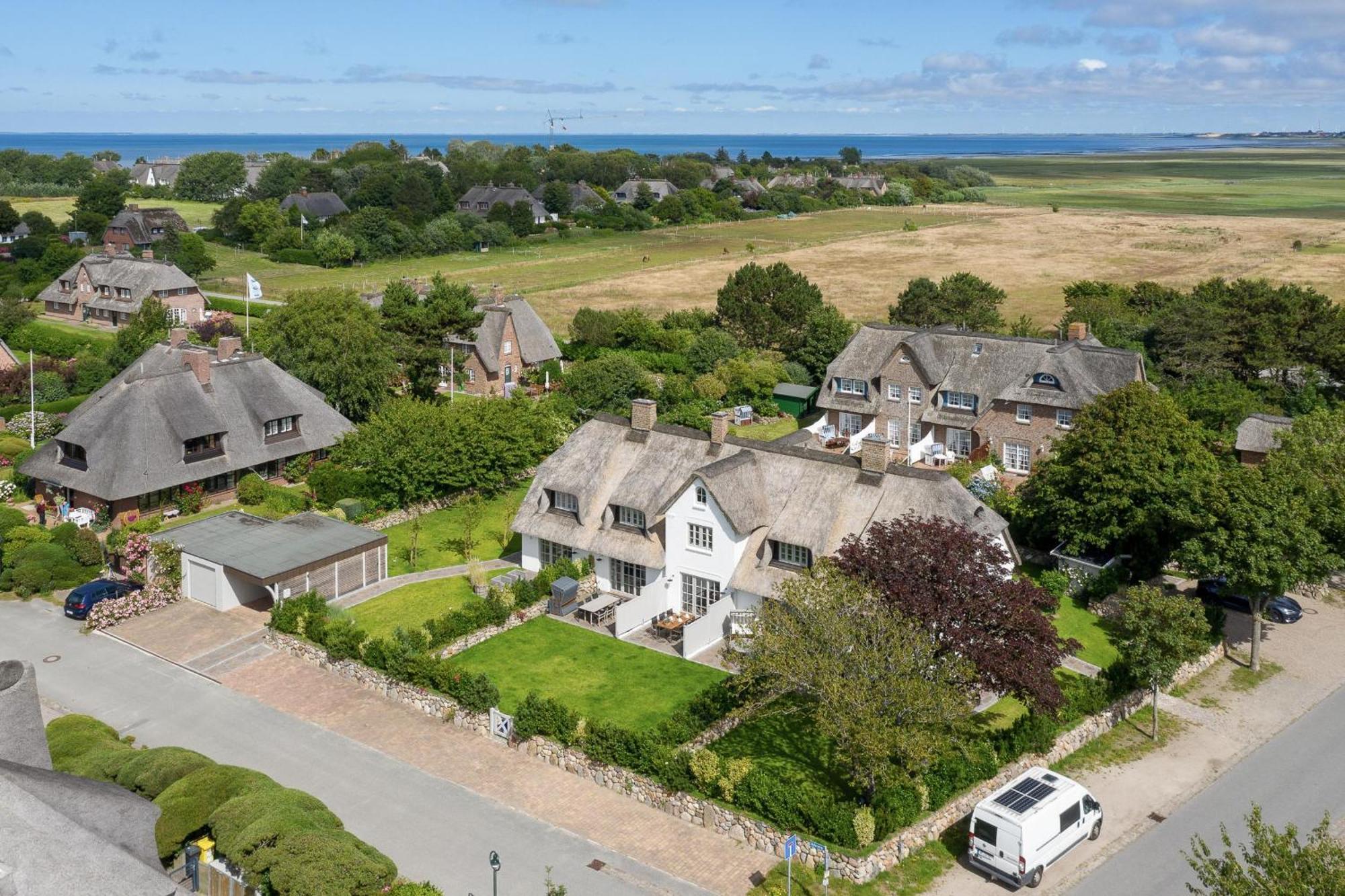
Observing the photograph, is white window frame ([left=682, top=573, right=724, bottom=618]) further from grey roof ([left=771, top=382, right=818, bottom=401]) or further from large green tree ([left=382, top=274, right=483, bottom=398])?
large green tree ([left=382, top=274, right=483, bottom=398])

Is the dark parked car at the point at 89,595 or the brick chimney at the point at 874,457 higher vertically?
the brick chimney at the point at 874,457

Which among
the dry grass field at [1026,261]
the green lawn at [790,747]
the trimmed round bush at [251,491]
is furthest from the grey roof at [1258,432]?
the trimmed round bush at [251,491]

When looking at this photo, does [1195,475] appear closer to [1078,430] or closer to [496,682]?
[1078,430]

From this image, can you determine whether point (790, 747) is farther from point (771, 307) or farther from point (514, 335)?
point (771, 307)

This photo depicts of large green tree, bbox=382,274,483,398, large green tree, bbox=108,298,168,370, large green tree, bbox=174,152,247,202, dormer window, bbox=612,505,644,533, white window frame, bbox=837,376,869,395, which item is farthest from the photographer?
large green tree, bbox=174,152,247,202

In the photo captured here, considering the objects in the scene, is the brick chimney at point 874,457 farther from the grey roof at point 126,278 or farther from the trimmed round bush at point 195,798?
the grey roof at point 126,278

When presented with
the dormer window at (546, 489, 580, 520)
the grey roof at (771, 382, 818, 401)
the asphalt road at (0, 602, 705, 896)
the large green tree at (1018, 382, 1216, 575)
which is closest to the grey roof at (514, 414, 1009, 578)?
the dormer window at (546, 489, 580, 520)

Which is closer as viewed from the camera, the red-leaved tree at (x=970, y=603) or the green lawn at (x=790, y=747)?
the red-leaved tree at (x=970, y=603)

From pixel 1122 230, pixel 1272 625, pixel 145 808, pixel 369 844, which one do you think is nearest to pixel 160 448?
pixel 369 844
